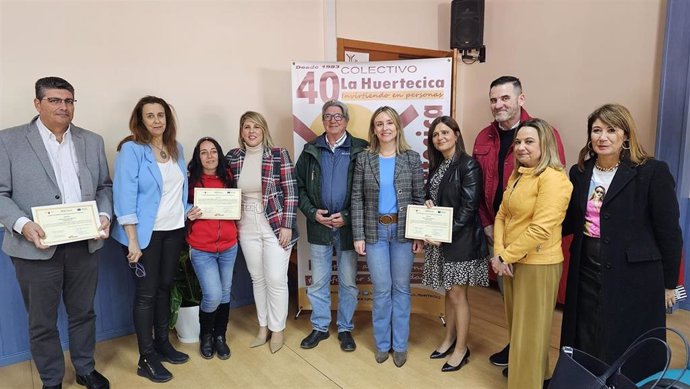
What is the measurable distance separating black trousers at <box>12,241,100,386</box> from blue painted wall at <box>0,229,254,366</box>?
596 mm

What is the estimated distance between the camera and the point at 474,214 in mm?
2529

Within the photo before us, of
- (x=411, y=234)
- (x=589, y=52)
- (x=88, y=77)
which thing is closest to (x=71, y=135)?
(x=88, y=77)

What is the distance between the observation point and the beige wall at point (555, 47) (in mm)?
3408

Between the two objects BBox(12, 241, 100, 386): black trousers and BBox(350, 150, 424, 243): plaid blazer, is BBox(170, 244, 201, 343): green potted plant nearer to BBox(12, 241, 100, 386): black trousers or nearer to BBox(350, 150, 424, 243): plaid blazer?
BBox(12, 241, 100, 386): black trousers

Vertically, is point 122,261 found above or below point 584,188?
below

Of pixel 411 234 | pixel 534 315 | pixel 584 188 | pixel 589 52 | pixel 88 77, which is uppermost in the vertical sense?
pixel 589 52

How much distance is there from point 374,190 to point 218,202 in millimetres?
914

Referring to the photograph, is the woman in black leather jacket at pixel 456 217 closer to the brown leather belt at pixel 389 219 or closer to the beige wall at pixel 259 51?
the brown leather belt at pixel 389 219

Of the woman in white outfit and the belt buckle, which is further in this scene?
the woman in white outfit

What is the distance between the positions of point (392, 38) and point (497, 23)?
3.42 feet

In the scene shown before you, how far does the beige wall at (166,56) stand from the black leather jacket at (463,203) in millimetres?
1718

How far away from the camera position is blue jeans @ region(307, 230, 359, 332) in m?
2.96

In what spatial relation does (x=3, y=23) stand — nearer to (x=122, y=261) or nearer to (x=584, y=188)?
(x=122, y=261)

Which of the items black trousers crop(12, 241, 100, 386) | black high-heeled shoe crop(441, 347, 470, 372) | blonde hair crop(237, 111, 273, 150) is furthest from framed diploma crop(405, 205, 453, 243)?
black trousers crop(12, 241, 100, 386)
